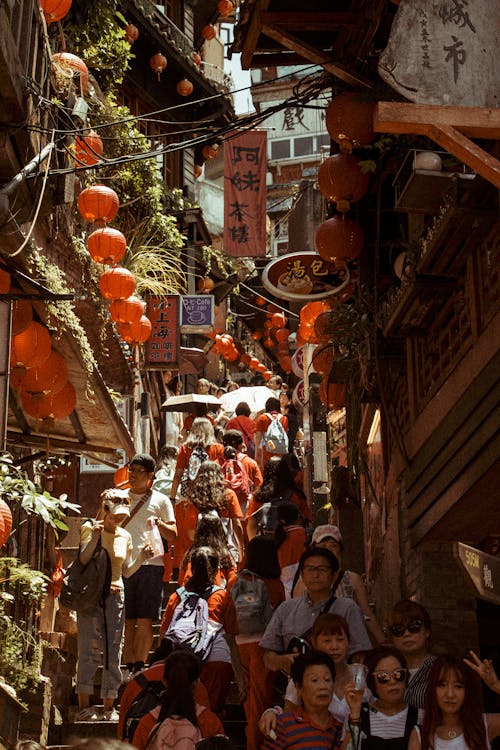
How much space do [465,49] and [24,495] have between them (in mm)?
5367

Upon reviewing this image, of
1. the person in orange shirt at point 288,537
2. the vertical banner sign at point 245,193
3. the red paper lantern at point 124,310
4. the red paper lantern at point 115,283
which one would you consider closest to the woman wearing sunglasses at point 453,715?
the person in orange shirt at point 288,537

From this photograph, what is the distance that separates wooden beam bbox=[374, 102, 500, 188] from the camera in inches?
233

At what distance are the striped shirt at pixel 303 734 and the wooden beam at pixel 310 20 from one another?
6671mm

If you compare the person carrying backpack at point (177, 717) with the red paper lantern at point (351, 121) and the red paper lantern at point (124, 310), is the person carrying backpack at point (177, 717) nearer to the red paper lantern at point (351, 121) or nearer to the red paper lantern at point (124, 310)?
the red paper lantern at point (351, 121)

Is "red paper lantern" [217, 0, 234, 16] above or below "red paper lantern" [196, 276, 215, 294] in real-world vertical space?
above

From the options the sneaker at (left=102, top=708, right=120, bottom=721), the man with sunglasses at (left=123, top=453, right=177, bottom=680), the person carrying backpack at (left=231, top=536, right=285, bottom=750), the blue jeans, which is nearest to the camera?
the person carrying backpack at (left=231, top=536, right=285, bottom=750)

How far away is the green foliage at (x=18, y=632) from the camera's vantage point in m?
9.56

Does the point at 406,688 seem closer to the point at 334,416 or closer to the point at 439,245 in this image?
the point at 439,245

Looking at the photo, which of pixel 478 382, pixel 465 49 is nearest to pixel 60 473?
pixel 478 382

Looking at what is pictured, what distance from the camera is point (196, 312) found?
79.3 ft

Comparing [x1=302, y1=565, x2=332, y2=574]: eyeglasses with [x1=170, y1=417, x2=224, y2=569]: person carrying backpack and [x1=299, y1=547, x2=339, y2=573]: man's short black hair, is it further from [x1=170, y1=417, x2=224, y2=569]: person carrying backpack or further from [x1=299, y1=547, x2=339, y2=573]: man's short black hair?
[x1=170, y1=417, x2=224, y2=569]: person carrying backpack

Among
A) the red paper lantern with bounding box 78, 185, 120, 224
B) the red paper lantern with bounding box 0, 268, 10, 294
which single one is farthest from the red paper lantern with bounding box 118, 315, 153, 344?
the red paper lantern with bounding box 0, 268, 10, 294

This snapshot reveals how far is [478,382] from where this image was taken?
8.16 metres

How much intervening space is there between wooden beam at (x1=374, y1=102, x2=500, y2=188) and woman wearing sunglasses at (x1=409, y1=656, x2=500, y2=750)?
2.80m
